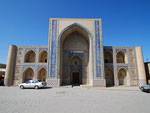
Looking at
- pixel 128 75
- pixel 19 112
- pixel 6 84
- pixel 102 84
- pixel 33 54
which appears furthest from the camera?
pixel 33 54

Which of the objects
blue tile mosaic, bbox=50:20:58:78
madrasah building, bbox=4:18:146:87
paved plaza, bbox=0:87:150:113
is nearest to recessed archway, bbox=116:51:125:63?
madrasah building, bbox=4:18:146:87

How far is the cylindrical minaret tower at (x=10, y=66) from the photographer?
22.6m

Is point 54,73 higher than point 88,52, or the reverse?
point 88,52

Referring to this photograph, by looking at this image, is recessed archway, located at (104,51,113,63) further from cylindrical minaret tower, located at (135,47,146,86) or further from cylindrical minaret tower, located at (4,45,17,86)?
cylindrical minaret tower, located at (4,45,17,86)

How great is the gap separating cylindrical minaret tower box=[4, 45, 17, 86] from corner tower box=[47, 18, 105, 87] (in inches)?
303

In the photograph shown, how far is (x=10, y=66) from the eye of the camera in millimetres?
23156

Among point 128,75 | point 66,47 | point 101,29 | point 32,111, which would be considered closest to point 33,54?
point 66,47

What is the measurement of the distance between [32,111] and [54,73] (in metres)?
15.7

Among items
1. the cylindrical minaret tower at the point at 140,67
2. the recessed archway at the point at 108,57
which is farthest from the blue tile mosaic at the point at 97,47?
the cylindrical minaret tower at the point at 140,67

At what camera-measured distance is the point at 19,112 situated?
5219 millimetres

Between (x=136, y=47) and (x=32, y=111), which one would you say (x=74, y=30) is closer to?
(x=136, y=47)

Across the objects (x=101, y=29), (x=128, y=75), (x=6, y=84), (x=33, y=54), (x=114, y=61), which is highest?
(x=101, y=29)

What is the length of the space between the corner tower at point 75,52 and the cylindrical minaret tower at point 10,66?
770cm

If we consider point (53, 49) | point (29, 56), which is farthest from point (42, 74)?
point (53, 49)
